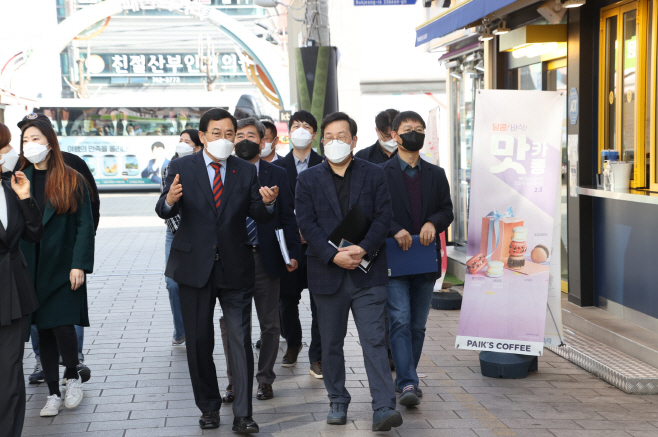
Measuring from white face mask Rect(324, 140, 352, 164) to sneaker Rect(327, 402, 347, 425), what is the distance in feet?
4.87

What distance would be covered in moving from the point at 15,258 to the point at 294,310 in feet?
8.05

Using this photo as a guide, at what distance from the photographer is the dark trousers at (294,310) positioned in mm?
5648

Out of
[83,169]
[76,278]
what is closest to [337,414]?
[76,278]

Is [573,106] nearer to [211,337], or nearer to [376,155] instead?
[376,155]

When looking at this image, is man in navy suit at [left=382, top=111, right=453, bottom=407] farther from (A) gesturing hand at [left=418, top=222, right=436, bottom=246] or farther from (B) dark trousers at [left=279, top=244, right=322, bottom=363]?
(B) dark trousers at [left=279, top=244, right=322, bottom=363]

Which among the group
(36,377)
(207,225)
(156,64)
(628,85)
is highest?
(156,64)

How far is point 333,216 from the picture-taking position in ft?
14.9

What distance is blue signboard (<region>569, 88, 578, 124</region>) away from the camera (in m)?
6.97

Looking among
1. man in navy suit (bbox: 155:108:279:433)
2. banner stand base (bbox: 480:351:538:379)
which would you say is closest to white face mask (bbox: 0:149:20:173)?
man in navy suit (bbox: 155:108:279:433)

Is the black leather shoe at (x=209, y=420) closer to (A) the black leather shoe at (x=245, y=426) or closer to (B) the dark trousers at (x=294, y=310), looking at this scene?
(A) the black leather shoe at (x=245, y=426)

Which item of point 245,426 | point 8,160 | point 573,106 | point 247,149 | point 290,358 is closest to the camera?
point 8,160

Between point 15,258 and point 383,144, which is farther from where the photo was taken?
point 383,144

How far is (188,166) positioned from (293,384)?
189cm

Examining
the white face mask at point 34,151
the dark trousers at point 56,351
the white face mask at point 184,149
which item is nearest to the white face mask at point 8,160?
the white face mask at point 34,151
